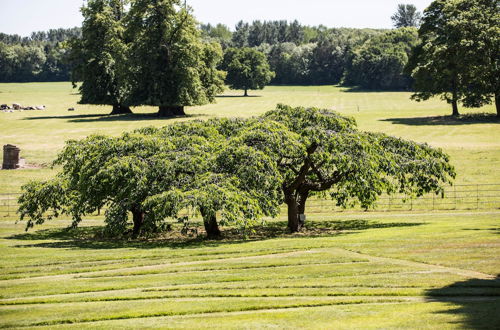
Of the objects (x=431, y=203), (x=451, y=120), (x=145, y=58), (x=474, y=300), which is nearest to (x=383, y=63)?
(x=451, y=120)

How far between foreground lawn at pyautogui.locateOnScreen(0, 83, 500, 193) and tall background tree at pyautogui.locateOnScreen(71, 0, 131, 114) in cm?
368

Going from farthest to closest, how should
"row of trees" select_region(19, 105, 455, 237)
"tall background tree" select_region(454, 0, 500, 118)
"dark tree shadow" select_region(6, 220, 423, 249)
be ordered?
"tall background tree" select_region(454, 0, 500, 118), "dark tree shadow" select_region(6, 220, 423, 249), "row of trees" select_region(19, 105, 455, 237)

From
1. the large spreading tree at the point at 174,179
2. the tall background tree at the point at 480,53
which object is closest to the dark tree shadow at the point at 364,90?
the tall background tree at the point at 480,53

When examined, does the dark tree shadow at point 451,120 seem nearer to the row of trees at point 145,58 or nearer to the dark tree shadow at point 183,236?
the row of trees at point 145,58

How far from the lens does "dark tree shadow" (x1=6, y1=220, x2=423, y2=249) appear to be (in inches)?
1098

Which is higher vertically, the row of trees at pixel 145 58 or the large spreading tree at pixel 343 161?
the row of trees at pixel 145 58

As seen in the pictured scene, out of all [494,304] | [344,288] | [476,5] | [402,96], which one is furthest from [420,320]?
[402,96]

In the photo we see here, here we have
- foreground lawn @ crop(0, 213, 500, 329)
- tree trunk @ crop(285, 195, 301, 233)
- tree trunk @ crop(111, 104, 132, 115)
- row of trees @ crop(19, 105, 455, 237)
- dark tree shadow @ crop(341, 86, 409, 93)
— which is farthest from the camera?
dark tree shadow @ crop(341, 86, 409, 93)

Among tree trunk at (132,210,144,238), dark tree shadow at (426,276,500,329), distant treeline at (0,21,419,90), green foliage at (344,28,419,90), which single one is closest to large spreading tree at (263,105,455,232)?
tree trunk at (132,210,144,238)

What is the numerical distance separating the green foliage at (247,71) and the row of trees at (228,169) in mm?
108823

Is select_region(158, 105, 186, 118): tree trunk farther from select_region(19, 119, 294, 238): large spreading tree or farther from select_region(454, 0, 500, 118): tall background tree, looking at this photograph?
select_region(19, 119, 294, 238): large spreading tree

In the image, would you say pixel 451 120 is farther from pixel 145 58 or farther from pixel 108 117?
pixel 108 117

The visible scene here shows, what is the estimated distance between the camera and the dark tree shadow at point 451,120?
254 feet

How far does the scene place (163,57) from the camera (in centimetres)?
9006
